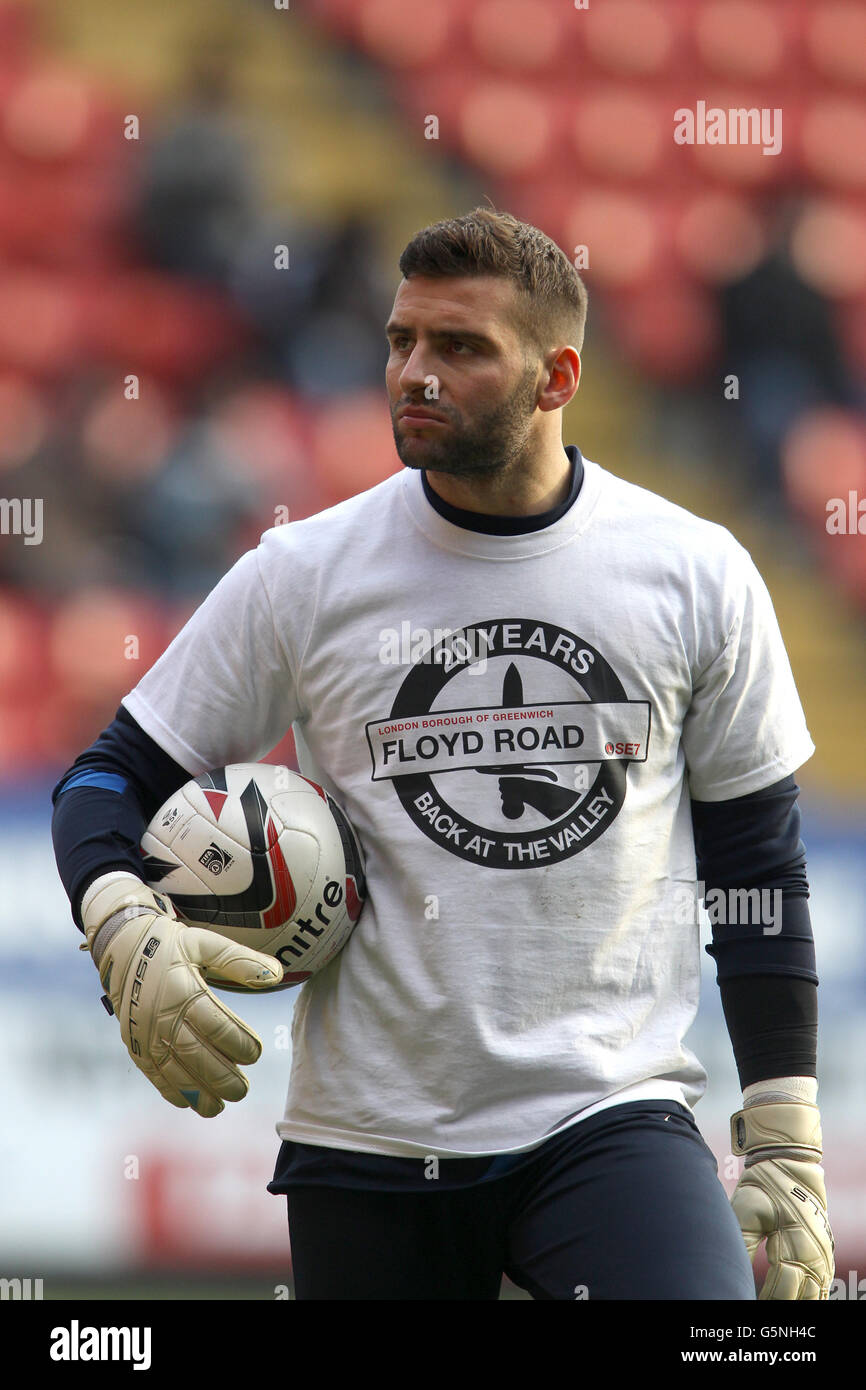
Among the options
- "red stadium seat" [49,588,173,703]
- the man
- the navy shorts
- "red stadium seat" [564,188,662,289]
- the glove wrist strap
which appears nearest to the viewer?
the navy shorts

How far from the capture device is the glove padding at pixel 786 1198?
2.36 metres

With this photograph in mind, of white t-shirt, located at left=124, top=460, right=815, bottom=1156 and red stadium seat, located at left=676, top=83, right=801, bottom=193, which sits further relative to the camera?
red stadium seat, located at left=676, top=83, right=801, bottom=193

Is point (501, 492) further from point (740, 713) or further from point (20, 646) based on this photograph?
point (20, 646)

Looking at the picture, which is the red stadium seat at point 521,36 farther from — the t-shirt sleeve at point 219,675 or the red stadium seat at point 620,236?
the t-shirt sleeve at point 219,675

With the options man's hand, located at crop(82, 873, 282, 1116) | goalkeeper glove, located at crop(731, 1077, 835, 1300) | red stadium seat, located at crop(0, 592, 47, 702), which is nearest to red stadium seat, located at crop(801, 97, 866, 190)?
red stadium seat, located at crop(0, 592, 47, 702)

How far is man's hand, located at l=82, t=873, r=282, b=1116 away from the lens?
216cm

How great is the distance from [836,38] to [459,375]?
317cm

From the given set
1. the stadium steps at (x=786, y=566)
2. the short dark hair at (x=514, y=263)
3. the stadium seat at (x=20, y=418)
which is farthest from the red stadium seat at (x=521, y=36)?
the short dark hair at (x=514, y=263)

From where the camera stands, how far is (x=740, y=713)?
7.83ft

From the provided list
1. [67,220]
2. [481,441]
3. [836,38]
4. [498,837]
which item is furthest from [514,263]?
[836,38]

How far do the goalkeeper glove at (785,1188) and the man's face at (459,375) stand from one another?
1.00 m

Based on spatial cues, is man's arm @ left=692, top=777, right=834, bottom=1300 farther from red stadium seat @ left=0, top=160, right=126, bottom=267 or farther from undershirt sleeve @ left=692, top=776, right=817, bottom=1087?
red stadium seat @ left=0, top=160, right=126, bottom=267

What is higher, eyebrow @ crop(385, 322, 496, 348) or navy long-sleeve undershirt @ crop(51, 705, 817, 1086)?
eyebrow @ crop(385, 322, 496, 348)

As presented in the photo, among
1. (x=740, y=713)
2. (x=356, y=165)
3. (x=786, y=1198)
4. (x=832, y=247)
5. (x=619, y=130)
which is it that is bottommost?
(x=786, y=1198)
